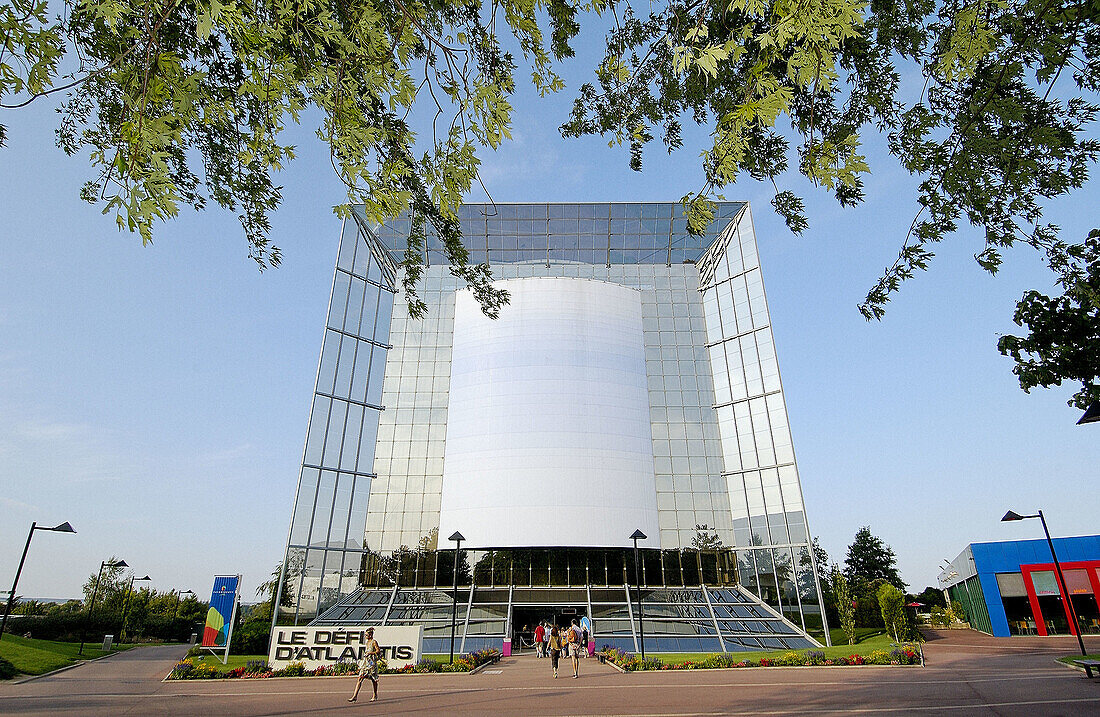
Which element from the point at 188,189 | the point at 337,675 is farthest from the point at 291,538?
the point at 188,189

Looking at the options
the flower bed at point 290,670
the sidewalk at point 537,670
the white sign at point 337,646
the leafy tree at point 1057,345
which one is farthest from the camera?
the white sign at point 337,646

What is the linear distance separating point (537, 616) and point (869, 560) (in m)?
53.6

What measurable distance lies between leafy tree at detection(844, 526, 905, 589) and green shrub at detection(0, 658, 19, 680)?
7175cm

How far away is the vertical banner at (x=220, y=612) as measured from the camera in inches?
1054

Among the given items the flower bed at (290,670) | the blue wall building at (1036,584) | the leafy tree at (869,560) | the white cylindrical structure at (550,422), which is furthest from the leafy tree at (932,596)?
the flower bed at (290,670)

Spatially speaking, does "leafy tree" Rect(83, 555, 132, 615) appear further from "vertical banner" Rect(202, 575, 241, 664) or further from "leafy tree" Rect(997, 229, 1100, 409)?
"leafy tree" Rect(997, 229, 1100, 409)

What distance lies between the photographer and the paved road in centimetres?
1161

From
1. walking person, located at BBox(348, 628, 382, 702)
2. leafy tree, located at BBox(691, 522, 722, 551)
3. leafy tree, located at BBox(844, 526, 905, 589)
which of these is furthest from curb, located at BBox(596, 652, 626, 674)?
leafy tree, located at BBox(844, 526, 905, 589)

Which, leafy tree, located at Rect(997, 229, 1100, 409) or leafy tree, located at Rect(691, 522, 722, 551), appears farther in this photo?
leafy tree, located at Rect(691, 522, 722, 551)

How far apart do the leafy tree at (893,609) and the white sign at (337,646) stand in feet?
77.6

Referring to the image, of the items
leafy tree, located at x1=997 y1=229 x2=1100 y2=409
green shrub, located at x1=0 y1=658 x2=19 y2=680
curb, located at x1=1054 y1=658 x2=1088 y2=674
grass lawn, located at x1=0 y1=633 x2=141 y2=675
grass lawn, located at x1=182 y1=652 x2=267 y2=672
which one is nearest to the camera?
leafy tree, located at x1=997 y1=229 x2=1100 y2=409

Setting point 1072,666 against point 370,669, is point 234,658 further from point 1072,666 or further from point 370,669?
point 1072,666

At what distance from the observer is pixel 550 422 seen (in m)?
35.4

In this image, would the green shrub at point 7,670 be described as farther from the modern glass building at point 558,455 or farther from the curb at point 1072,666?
the curb at point 1072,666
